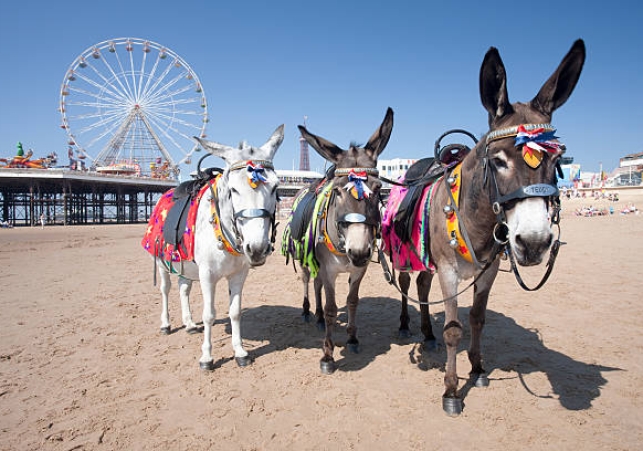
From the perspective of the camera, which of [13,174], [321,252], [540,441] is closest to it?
[540,441]

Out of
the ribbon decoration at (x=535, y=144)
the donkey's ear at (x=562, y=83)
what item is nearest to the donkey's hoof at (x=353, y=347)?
the ribbon decoration at (x=535, y=144)

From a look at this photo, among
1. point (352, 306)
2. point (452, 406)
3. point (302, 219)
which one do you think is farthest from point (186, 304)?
point (452, 406)

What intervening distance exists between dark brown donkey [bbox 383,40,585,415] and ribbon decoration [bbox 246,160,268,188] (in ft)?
5.71

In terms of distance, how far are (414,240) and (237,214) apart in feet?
6.11

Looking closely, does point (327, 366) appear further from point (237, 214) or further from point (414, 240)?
point (237, 214)

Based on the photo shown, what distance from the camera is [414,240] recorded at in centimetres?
362

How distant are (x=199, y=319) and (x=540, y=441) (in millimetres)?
4965

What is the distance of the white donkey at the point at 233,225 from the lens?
3.26 meters

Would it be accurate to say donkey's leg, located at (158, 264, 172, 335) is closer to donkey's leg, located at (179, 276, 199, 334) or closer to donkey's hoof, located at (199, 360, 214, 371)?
donkey's leg, located at (179, 276, 199, 334)

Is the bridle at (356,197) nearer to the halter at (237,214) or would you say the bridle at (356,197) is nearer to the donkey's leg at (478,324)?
the halter at (237,214)

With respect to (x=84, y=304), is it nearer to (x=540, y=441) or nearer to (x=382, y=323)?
(x=382, y=323)

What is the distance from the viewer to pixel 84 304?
257 inches

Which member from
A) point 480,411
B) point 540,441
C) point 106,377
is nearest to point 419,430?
point 480,411

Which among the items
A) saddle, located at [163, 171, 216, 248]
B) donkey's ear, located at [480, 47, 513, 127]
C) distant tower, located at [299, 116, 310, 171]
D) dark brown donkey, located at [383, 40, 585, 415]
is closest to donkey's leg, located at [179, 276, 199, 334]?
saddle, located at [163, 171, 216, 248]
